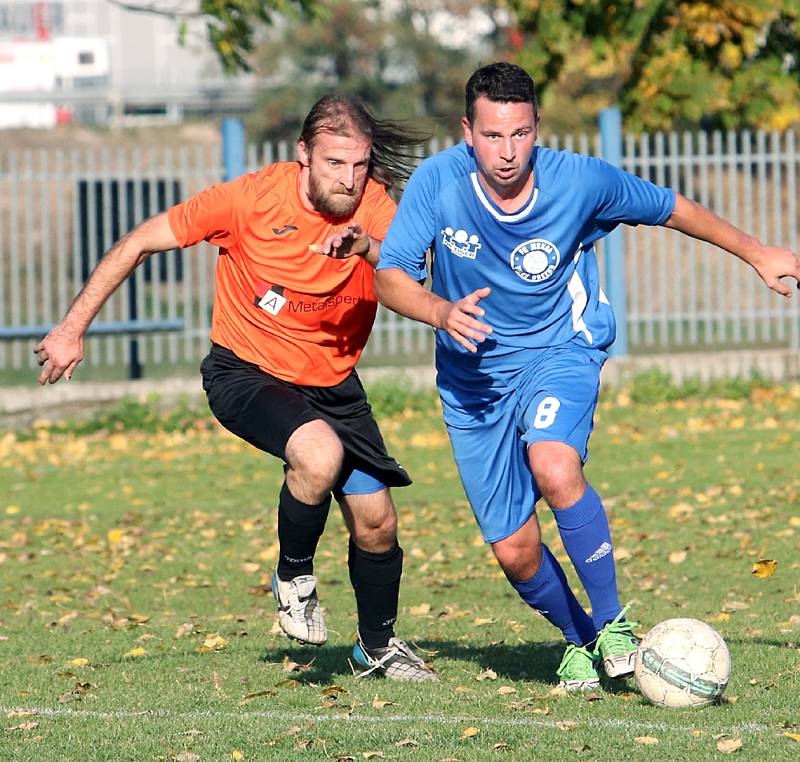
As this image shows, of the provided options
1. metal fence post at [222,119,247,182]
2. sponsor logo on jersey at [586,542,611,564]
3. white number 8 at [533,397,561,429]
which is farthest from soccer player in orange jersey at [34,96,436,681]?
metal fence post at [222,119,247,182]

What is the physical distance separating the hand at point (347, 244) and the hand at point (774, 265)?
154cm

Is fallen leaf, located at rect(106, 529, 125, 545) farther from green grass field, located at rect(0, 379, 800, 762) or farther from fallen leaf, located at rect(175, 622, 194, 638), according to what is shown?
fallen leaf, located at rect(175, 622, 194, 638)

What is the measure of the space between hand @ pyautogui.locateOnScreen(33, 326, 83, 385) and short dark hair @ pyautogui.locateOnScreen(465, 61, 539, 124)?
183cm

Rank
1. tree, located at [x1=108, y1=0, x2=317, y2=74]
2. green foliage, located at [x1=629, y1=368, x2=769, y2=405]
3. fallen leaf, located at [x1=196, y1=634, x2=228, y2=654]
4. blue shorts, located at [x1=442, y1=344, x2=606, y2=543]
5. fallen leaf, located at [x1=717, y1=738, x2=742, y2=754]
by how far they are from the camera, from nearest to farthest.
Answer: fallen leaf, located at [x1=717, y1=738, x2=742, y2=754]
blue shorts, located at [x1=442, y1=344, x2=606, y2=543]
fallen leaf, located at [x1=196, y1=634, x2=228, y2=654]
green foliage, located at [x1=629, y1=368, x2=769, y2=405]
tree, located at [x1=108, y1=0, x2=317, y2=74]

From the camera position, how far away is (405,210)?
A: 5.81m

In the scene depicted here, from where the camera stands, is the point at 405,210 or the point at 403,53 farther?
the point at 403,53

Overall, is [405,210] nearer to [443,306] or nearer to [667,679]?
[443,306]

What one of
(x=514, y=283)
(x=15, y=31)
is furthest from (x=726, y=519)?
(x=15, y=31)

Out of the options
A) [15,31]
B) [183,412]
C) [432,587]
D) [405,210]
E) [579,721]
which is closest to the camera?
[579,721]

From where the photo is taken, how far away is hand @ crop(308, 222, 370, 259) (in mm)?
5812

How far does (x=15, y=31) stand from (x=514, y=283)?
52.8 m

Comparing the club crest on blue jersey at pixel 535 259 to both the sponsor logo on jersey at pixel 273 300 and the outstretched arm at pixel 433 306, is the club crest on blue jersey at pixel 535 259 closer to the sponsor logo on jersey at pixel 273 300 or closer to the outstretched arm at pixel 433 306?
the outstretched arm at pixel 433 306

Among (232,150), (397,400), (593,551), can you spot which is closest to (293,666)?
(593,551)

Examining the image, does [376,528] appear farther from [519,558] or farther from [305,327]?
[305,327]
